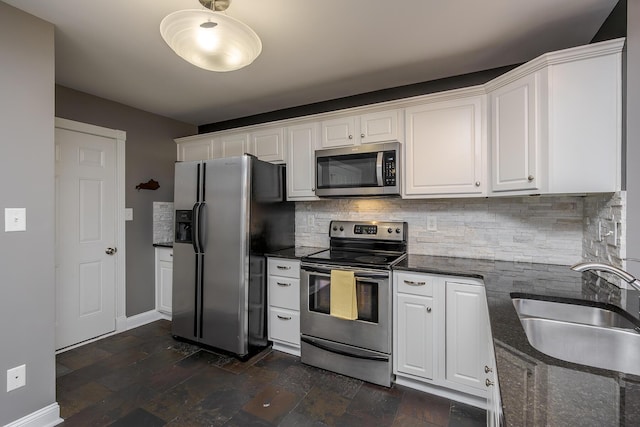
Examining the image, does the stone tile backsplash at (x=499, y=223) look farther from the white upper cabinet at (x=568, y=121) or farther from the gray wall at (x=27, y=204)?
the gray wall at (x=27, y=204)

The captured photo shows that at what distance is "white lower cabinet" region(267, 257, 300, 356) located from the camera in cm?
264

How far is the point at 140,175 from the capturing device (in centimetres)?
337

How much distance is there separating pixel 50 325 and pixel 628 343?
9.58 ft

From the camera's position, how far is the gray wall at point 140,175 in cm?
316

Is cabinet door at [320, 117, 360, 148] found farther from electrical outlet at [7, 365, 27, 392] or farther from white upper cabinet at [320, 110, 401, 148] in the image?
electrical outlet at [7, 365, 27, 392]

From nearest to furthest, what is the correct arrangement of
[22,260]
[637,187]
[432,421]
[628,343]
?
[628,343] < [637,187] < [22,260] < [432,421]

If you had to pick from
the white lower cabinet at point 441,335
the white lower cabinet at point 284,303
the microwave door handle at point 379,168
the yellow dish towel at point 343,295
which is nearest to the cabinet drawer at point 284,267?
the white lower cabinet at point 284,303

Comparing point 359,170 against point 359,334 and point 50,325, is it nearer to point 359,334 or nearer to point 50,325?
point 359,334

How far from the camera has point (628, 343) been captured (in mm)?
1093

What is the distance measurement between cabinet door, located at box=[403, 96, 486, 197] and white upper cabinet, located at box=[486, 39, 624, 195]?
26cm

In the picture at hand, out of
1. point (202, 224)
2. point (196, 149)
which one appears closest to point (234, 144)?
point (196, 149)

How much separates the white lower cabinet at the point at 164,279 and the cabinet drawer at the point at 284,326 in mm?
1410

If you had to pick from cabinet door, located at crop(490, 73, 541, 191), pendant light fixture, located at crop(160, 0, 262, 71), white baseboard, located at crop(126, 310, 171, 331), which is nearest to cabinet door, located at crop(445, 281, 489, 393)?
cabinet door, located at crop(490, 73, 541, 191)

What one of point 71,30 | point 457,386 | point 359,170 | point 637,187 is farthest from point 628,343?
point 71,30
